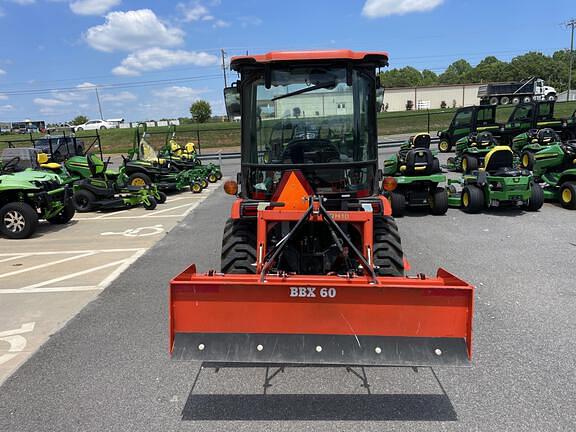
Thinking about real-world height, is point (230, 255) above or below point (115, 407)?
above

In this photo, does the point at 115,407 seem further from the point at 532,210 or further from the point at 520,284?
the point at 532,210

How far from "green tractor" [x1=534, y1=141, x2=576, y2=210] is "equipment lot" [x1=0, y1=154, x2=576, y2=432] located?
15.9ft

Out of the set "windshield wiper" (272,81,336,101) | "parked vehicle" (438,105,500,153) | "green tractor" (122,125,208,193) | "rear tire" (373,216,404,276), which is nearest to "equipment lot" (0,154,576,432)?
"rear tire" (373,216,404,276)

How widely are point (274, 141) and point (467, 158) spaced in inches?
419

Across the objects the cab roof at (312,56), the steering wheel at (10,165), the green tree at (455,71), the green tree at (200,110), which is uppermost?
the green tree at (455,71)

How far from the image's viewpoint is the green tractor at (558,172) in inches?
354

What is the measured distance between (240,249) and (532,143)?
43.3 feet

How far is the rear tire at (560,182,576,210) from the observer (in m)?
8.74

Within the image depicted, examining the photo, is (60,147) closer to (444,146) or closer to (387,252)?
(387,252)

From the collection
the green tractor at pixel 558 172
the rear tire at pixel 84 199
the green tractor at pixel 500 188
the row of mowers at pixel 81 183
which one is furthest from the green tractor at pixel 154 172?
the green tractor at pixel 558 172

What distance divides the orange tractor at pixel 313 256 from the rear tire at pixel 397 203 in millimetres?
4391

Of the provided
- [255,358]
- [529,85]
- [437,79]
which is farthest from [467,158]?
[437,79]

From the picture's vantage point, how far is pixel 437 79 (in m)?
124

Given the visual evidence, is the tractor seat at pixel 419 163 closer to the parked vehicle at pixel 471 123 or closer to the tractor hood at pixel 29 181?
the tractor hood at pixel 29 181
